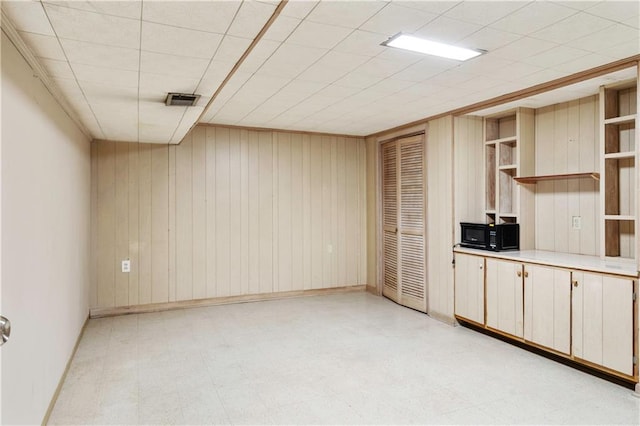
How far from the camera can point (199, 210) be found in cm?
536

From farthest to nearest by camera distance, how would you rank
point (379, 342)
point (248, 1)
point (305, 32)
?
point (379, 342)
point (305, 32)
point (248, 1)

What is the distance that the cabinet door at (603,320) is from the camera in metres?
2.90

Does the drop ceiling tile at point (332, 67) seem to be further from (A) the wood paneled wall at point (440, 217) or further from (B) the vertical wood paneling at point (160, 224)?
(B) the vertical wood paneling at point (160, 224)

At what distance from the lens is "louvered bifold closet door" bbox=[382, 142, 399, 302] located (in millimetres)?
5574

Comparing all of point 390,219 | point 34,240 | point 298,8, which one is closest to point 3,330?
point 34,240

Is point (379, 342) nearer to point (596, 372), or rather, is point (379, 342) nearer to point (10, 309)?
point (596, 372)

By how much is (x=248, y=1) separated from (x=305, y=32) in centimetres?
73

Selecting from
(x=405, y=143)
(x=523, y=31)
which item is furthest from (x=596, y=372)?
(x=405, y=143)

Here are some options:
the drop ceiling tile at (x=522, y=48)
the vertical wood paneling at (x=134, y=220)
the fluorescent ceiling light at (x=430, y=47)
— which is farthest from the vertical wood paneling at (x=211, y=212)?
the drop ceiling tile at (x=522, y=48)

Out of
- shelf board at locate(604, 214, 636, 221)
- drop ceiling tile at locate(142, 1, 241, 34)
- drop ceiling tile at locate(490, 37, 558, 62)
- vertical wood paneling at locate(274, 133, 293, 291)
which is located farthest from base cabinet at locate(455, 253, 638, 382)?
drop ceiling tile at locate(142, 1, 241, 34)

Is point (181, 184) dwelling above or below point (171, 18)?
below

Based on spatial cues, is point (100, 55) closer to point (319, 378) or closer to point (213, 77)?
point (213, 77)

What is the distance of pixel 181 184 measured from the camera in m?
5.27

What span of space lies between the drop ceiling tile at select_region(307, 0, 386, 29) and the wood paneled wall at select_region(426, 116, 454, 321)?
2603mm
